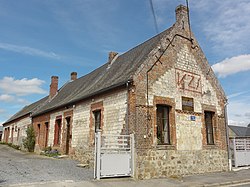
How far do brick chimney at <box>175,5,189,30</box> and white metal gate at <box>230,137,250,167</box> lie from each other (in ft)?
24.8

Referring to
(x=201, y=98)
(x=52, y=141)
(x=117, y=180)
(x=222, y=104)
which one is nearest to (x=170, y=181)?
(x=117, y=180)

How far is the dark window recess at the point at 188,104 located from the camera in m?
12.7

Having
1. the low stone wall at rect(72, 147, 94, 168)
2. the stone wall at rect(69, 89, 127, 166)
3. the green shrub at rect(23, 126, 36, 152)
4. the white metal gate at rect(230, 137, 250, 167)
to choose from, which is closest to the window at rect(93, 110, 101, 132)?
the stone wall at rect(69, 89, 127, 166)

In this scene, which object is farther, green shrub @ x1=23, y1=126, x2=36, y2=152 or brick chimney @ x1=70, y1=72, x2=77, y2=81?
brick chimney @ x1=70, y1=72, x2=77, y2=81

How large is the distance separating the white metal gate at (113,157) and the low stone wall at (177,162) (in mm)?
397

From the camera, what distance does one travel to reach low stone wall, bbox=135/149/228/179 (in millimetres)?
10352

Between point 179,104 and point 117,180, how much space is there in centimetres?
501

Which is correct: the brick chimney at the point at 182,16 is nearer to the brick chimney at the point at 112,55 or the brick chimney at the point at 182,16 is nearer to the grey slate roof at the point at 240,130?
the brick chimney at the point at 112,55

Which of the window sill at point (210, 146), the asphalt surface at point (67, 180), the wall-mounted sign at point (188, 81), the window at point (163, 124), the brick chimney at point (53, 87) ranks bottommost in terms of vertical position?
the asphalt surface at point (67, 180)

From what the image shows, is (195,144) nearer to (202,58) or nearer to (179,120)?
(179,120)

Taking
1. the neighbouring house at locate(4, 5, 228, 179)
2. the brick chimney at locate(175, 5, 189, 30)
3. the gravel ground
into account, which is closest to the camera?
the gravel ground

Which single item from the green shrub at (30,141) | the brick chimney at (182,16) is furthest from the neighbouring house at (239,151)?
the green shrub at (30,141)

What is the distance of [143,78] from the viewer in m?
11.2

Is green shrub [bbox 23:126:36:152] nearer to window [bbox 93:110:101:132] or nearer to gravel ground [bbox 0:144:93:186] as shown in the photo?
gravel ground [bbox 0:144:93:186]
